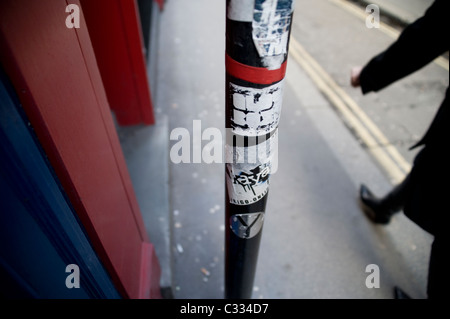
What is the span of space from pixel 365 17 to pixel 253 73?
7524 millimetres

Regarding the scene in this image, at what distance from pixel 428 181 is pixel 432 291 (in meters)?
0.64

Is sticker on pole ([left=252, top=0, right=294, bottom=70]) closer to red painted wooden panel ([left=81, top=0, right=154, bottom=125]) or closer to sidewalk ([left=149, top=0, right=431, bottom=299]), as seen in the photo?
sidewalk ([left=149, top=0, right=431, bottom=299])

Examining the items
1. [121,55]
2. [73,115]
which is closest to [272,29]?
[73,115]

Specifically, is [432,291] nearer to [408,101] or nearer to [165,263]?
[165,263]

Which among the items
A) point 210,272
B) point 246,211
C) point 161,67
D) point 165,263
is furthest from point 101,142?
point 161,67

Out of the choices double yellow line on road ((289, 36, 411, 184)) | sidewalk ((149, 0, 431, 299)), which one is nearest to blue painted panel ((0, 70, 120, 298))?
sidewalk ((149, 0, 431, 299))

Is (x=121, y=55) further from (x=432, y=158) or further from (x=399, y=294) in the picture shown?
(x=399, y=294)

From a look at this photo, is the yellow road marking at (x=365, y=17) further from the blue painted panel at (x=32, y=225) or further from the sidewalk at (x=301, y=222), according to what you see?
the blue painted panel at (x=32, y=225)

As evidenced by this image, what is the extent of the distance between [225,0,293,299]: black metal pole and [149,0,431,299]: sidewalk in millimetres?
1215

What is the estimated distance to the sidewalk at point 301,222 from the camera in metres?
2.29

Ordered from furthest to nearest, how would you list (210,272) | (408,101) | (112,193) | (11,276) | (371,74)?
1. (408,101)
2. (210,272)
3. (371,74)
4. (112,193)
5. (11,276)

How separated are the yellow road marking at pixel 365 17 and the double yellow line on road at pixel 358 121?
2.27 metres

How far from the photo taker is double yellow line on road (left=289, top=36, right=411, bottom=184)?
3.30 metres

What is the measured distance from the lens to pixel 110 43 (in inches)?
105
